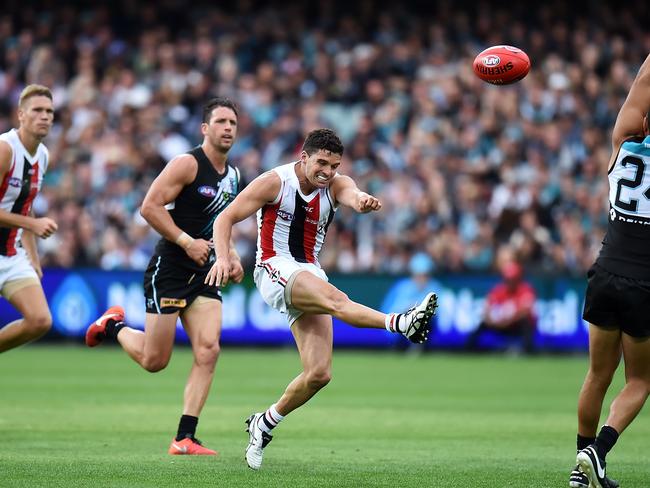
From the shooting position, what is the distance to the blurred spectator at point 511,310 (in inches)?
839

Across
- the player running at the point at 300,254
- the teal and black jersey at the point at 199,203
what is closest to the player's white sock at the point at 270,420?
the player running at the point at 300,254

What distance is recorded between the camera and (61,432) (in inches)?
427

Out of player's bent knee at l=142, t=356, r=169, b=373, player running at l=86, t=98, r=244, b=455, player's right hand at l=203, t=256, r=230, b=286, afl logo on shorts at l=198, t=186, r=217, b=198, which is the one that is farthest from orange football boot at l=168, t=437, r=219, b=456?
afl logo on shorts at l=198, t=186, r=217, b=198

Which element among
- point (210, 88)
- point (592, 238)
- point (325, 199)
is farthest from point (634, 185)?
point (210, 88)

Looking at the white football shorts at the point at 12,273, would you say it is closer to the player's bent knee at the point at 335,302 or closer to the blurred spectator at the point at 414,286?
the player's bent knee at the point at 335,302

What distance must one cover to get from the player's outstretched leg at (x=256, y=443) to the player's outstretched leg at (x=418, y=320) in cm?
151

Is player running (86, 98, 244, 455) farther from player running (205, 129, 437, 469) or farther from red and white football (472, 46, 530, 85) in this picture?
red and white football (472, 46, 530, 85)

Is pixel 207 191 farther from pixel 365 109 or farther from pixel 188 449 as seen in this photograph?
pixel 365 109

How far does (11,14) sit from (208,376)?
2182 cm

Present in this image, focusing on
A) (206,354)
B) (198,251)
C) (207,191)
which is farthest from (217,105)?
(206,354)

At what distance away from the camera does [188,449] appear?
375 inches

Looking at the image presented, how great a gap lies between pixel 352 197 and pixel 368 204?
435 mm

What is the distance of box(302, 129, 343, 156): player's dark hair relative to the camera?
29.5 ft

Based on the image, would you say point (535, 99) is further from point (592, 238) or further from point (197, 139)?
point (197, 139)
